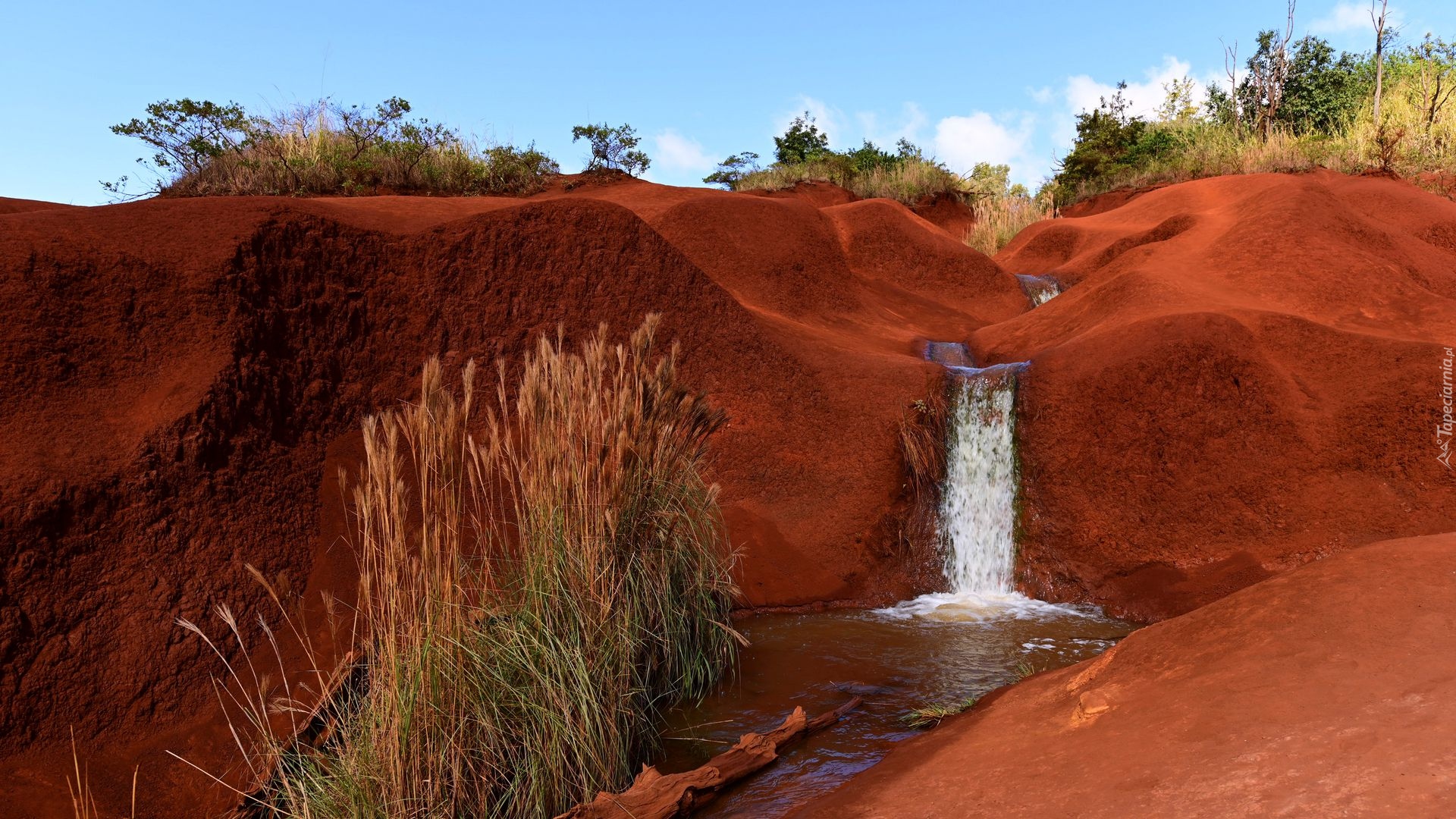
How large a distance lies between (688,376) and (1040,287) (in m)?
9.09

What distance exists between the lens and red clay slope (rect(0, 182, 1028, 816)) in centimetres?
418

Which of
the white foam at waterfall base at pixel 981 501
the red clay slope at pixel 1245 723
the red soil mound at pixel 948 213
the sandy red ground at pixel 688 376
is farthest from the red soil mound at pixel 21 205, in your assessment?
the red soil mound at pixel 948 213

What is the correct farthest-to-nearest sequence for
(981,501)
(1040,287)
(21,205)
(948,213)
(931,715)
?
1. (948,213)
2. (1040,287)
3. (981,501)
4. (21,205)
5. (931,715)

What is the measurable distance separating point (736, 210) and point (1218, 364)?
692cm

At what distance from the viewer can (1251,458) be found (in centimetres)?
748

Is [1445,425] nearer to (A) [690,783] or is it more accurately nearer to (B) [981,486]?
(B) [981,486]

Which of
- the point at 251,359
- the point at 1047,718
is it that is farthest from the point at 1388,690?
the point at 251,359

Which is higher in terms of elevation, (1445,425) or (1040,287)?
(1040,287)

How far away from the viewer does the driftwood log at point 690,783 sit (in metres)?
3.35

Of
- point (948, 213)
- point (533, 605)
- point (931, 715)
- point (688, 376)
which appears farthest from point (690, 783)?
point (948, 213)

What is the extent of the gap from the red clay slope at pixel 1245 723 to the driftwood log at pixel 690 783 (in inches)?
20.5

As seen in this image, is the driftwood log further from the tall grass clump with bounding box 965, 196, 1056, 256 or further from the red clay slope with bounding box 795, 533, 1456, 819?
the tall grass clump with bounding box 965, 196, 1056, 256

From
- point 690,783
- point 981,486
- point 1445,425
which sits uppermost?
point 1445,425

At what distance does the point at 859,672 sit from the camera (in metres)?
5.46
